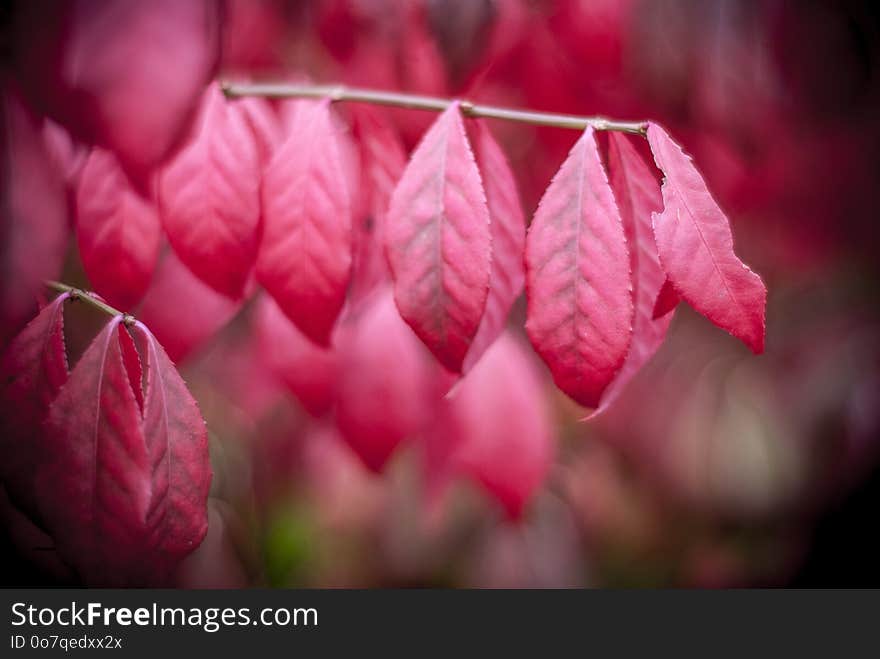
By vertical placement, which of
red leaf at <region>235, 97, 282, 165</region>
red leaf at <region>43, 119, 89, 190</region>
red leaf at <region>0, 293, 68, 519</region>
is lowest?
red leaf at <region>0, 293, 68, 519</region>

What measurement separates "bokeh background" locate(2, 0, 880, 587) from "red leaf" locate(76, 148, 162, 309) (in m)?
0.10

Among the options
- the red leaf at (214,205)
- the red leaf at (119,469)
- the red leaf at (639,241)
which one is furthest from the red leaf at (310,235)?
the red leaf at (639,241)

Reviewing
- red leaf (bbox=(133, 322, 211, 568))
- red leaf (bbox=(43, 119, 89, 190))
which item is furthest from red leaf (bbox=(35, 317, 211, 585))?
red leaf (bbox=(43, 119, 89, 190))

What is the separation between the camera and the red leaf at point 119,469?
1.67ft

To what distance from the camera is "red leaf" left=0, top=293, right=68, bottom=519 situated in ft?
1.77

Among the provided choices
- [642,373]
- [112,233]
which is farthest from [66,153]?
[642,373]

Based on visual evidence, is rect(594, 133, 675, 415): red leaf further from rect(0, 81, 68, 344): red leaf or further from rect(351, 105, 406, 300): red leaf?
rect(0, 81, 68, 344): red leaf

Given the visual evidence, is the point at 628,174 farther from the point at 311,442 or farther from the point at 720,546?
the point at 720,546

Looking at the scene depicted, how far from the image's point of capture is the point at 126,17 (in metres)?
0.49

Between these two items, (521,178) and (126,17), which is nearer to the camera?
(126,17)

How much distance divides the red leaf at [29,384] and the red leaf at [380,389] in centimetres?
32

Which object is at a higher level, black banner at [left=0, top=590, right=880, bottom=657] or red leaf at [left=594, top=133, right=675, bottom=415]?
red leaf at [left=594, top=133, right=675, bottom=415]

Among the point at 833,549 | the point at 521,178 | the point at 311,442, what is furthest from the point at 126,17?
Answer: the point at 833,549

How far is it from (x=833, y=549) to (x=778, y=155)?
860 mm
